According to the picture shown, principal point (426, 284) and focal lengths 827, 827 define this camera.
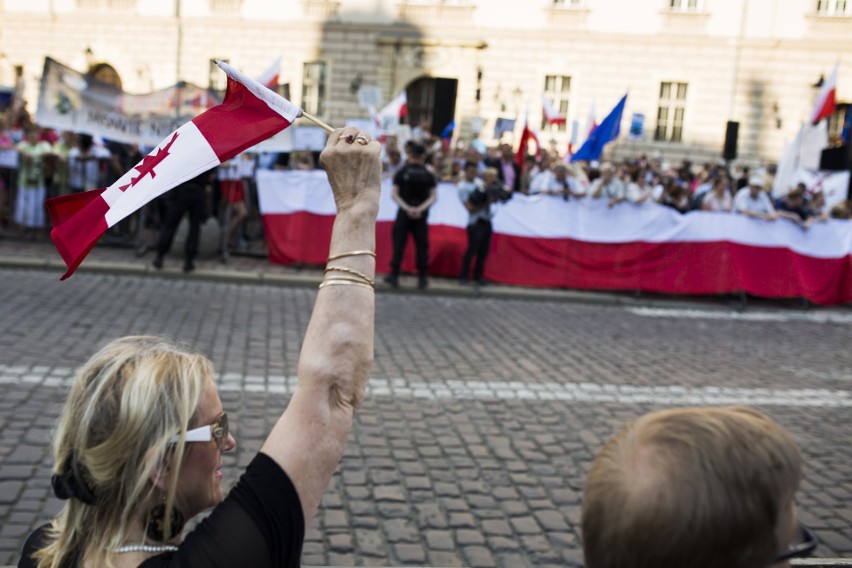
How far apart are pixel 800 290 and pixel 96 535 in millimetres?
13196

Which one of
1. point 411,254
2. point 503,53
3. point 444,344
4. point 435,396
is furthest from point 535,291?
point 503,53

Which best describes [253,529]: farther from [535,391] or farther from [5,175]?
[5,175]

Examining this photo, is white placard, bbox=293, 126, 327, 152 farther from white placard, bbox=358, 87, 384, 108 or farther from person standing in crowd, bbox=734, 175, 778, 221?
person standing in crowd, bbox=734, 175, 778, 221

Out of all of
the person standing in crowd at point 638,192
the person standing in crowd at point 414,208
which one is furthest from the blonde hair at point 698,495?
the person standing in crowd at point 638,192

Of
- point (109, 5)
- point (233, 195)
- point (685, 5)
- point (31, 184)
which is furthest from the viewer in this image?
point (109, 5)

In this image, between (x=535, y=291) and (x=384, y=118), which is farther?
(x=384, y=118)

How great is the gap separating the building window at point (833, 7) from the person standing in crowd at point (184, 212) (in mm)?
26294

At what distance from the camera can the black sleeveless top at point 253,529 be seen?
137 centimetres

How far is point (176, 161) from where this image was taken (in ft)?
6.65

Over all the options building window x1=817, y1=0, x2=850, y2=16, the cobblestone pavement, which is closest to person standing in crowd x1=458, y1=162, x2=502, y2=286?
the cobblestone pavement

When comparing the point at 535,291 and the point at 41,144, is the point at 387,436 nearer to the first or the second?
the point at 535,291

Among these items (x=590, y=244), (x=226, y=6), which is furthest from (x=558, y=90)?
(x=590, y=244)

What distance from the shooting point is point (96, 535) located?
157 centimetres

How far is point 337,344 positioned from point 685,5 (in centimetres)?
3218
